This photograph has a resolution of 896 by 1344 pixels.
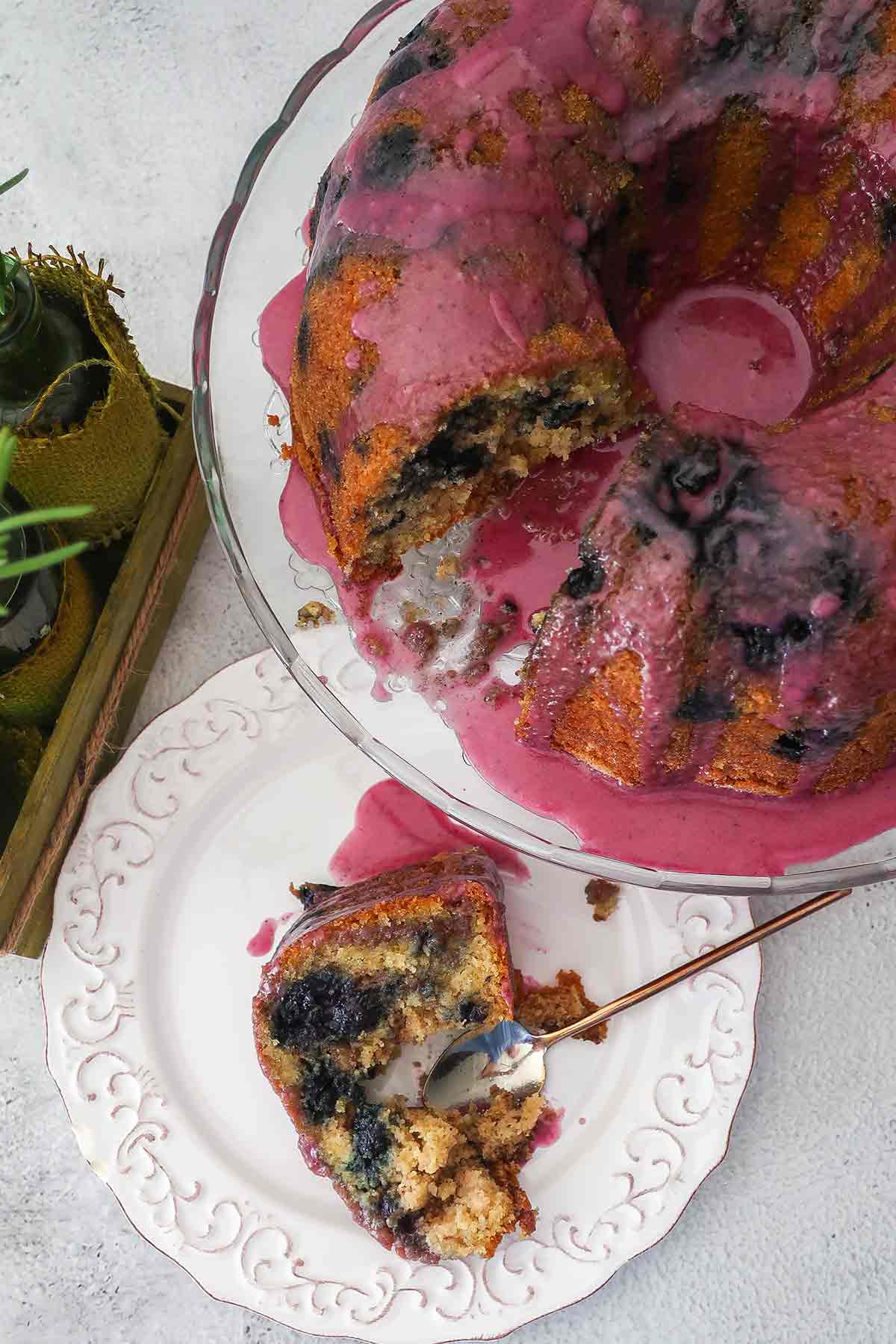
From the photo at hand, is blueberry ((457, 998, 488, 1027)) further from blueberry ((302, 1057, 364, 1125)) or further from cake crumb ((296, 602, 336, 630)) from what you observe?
cake crumb ((296, 602, 336, 630))

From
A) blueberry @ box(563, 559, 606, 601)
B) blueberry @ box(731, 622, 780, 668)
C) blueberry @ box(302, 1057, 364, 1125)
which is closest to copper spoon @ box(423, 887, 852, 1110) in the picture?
blueberry @ box(302, 1057, 364, 1125)

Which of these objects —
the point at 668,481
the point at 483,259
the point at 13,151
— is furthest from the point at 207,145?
the point at 668,481

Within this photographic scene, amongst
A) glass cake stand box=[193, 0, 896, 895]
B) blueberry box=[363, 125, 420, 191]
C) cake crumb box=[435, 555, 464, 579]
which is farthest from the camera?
cake crumb box=[435, 555, 464, 579]

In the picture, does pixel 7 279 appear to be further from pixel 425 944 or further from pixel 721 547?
pixel 425 944

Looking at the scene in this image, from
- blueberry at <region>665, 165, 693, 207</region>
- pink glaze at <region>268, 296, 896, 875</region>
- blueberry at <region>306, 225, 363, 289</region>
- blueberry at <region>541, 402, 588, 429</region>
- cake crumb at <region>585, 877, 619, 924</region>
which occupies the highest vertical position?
blueberry at <region>665, 165, 693, 207</region>

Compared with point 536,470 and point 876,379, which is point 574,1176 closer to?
point 536,470

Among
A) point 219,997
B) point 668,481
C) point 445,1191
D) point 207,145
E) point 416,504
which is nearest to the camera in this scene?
point 668,481

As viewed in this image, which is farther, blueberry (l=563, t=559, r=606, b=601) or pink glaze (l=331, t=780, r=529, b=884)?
pink glaze (l=331, t=780, r=529, b=884)
